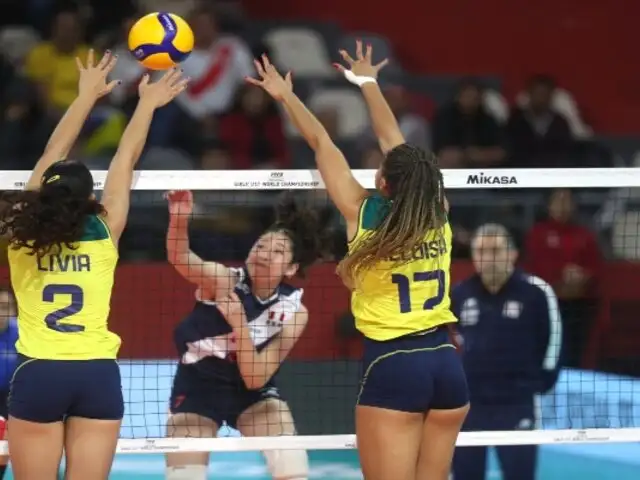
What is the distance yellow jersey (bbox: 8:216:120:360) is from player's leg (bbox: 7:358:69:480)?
84 mm

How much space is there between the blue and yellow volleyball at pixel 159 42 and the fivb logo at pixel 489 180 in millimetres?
1527

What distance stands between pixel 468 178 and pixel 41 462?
2.45 metres

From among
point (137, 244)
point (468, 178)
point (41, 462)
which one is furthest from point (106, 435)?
point (137, 244)

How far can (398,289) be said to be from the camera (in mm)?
5082

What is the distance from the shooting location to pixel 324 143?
18.0ft

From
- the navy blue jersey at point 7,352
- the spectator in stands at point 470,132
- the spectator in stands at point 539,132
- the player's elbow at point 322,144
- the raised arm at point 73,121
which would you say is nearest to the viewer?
the raised arm at point 73,121

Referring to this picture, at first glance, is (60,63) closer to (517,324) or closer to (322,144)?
(517,324)

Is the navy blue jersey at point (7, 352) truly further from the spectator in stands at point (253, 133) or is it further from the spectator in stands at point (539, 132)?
the spectator in stands at point (539, 132)

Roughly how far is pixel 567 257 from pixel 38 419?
486 centimetres

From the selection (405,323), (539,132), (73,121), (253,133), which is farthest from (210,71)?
(405,323)

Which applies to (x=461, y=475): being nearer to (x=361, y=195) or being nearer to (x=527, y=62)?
(x=361, y=195)

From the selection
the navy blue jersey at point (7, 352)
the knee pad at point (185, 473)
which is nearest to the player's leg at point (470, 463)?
the knee pad at point (185, 473)

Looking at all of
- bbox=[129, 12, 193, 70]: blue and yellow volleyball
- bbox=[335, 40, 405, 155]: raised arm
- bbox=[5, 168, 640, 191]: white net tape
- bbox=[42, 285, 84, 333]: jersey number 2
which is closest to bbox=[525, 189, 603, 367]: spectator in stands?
bbox=[5, 168, 640, 191]: white net tape

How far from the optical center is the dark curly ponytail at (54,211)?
4.90 meters
